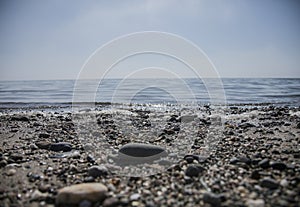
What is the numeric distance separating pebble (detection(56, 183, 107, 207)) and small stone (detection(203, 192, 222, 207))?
1.08 meters

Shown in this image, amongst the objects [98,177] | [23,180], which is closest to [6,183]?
[23,180]

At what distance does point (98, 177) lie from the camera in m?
3.18

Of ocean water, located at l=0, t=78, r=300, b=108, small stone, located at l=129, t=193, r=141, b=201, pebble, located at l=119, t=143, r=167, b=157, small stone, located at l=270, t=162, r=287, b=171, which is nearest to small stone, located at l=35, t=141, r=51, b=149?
pebble, located at l=119, t=143, r=167, b=157

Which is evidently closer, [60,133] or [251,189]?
[251,189]

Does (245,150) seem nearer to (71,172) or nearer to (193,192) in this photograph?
(193,192)

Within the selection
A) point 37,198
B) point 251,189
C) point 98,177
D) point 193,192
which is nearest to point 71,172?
point 98,177

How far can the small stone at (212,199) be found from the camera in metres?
2.38

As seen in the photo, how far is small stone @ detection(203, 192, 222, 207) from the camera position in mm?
2375

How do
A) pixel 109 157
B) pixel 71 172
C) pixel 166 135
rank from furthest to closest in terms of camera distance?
1. pixel 166 135
2. pixel 109 157
3. pixel 71 172

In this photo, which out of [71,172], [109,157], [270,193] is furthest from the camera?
[109,157]

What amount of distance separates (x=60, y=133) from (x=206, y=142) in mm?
3680

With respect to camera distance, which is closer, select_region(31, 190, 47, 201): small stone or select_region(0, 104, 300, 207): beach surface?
select_region(0, 104, 300, 207): beach surface

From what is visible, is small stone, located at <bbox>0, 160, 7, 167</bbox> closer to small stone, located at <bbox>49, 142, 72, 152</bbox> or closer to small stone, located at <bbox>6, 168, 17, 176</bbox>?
small stone, located at <bbox>6, 168, 17, 176</bbox>

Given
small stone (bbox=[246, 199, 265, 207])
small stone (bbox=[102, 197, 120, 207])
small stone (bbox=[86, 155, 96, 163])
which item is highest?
small stone (bbox=[246, 199, 265, 207])
